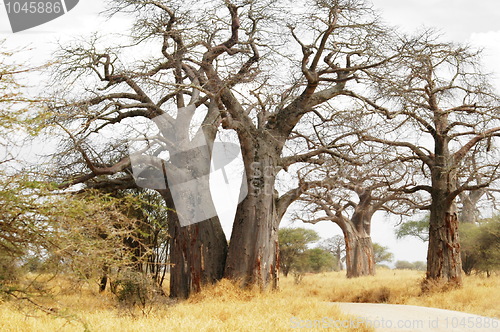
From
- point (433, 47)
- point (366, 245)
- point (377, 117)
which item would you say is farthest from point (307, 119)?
point (366, 245)

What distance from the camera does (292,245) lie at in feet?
83.1

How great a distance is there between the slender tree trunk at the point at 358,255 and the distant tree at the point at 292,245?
5.88 m

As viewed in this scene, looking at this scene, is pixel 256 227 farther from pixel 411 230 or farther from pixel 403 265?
pixel 403 265

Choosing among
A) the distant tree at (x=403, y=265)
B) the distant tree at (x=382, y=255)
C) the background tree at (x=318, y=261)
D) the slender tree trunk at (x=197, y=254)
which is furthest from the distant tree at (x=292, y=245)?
the distant tree at (x=403, y=265)

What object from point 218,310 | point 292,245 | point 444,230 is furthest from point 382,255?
point 218,310

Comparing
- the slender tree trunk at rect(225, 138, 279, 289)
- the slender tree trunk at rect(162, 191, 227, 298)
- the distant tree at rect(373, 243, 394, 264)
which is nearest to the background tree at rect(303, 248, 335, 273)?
the distant tree at rect(373, 243, 394, 264)

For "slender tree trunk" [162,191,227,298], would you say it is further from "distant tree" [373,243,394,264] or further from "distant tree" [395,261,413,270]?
"distant tree" [395,261,413,270]

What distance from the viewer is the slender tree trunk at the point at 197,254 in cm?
1046

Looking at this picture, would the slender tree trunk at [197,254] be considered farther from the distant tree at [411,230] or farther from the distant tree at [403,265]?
the distant tree at [403,265]

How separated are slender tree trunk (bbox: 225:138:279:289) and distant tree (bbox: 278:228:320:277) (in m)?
15.0

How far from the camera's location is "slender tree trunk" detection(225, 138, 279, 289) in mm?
9938

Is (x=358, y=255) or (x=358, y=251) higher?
(x=358, y=251)

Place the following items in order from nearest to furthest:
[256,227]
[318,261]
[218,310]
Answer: [218,310]
[256,227]
[318,261]

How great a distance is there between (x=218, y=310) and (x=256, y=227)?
2.73 m
